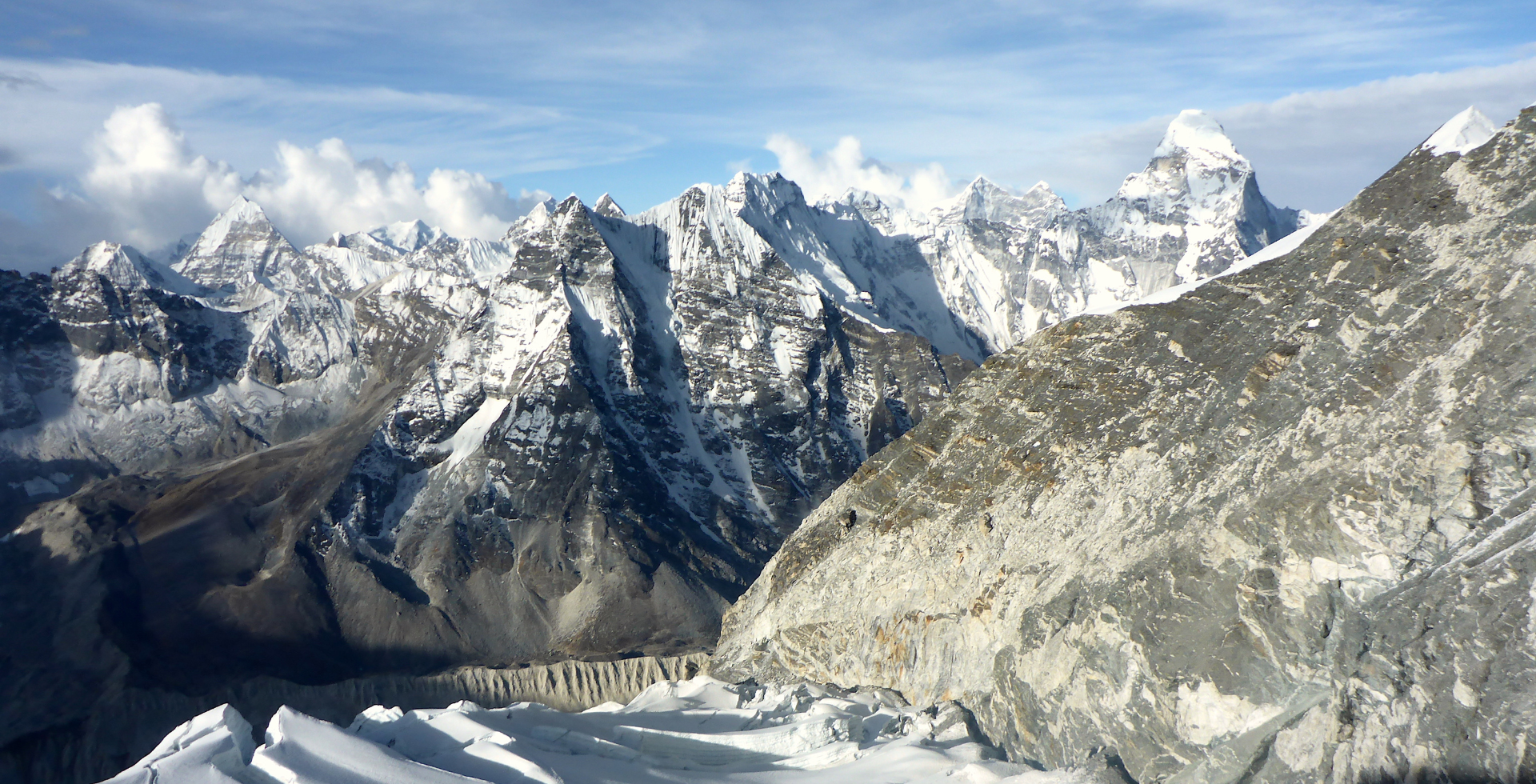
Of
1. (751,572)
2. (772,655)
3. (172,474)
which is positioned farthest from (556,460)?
(772,655)

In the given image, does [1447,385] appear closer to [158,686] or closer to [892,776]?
[892,776]

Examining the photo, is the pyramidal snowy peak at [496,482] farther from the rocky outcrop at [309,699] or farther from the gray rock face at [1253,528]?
the gray rock face at [1253,528]

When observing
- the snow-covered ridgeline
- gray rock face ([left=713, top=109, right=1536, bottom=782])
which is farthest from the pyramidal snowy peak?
the snow-covered ridgeline

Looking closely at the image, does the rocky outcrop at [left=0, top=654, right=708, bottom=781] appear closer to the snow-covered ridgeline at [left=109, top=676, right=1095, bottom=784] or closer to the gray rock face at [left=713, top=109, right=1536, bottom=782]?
the gray rock face at [left=713, top=109, right=1536, bottom=782]

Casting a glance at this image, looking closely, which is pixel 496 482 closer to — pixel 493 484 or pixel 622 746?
pixel 493 484

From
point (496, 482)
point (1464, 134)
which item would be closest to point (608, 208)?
point (496, 482)

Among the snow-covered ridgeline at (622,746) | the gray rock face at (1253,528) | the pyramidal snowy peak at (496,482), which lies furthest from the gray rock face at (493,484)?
the snow-covered ridgeline at (622,746)
